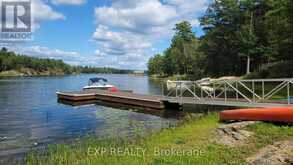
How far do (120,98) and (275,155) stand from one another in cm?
2105

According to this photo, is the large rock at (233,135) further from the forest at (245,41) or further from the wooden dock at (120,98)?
the forest at (245,41)

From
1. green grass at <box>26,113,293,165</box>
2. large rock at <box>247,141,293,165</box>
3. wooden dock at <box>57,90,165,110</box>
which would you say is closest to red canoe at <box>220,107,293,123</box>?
green grass at <box>26,113,293,165</box>

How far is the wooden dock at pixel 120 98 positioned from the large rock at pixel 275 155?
1532cm

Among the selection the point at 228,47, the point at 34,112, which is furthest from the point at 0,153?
the point at 228,47

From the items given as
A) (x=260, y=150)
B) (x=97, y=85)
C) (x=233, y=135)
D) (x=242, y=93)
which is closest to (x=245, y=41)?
(x=242, y=93)

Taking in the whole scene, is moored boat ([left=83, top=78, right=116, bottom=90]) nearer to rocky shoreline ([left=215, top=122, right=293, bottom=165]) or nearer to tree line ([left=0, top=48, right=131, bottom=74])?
rocky shoreline ([left=215, top=122, right=293, bottom=165])

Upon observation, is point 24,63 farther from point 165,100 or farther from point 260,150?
point 260,150

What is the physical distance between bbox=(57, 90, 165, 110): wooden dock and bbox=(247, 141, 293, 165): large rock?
15318mm

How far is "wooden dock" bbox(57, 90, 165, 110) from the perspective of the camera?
874 inches

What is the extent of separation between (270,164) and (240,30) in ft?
121

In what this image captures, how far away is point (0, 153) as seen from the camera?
1021 cm

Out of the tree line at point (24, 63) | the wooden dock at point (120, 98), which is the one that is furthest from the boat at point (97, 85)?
the tree line at point (24, 63)

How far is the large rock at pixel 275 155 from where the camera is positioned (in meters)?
5.57

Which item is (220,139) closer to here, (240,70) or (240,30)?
(240,30)
